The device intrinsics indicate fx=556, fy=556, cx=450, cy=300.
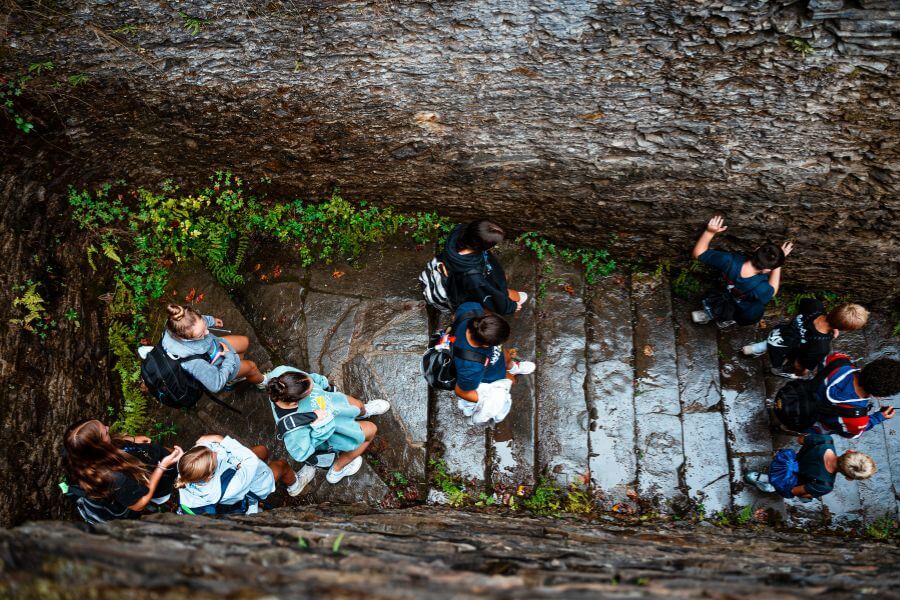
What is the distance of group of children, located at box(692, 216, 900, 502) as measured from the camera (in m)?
4.72

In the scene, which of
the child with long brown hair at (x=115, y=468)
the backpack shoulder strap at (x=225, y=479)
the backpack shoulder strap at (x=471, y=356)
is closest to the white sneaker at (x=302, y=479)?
the backpack shoulder strap at (x=225, y=479)

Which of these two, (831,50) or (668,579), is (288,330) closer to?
(668,579)

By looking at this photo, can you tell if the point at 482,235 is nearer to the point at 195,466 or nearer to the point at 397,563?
the point at 397,563

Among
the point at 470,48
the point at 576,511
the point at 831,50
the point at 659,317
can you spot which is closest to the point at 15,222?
the point at 470,48

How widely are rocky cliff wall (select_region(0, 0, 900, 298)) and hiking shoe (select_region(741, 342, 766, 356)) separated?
95 cm

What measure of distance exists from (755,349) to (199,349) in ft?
18.0

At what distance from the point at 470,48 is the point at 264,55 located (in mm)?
1832

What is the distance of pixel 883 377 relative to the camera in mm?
4492

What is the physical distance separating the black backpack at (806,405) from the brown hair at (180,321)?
212 inches

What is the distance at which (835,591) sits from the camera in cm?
279

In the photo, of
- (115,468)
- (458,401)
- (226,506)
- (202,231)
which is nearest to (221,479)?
(226,506)

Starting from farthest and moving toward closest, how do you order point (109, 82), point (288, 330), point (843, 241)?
point (288, 330)
point (843, 241)
point (109, 82)

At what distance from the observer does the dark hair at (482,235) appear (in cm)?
480

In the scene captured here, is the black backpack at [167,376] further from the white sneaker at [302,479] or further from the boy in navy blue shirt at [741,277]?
the boy in navy blue shirt at [741,277]
